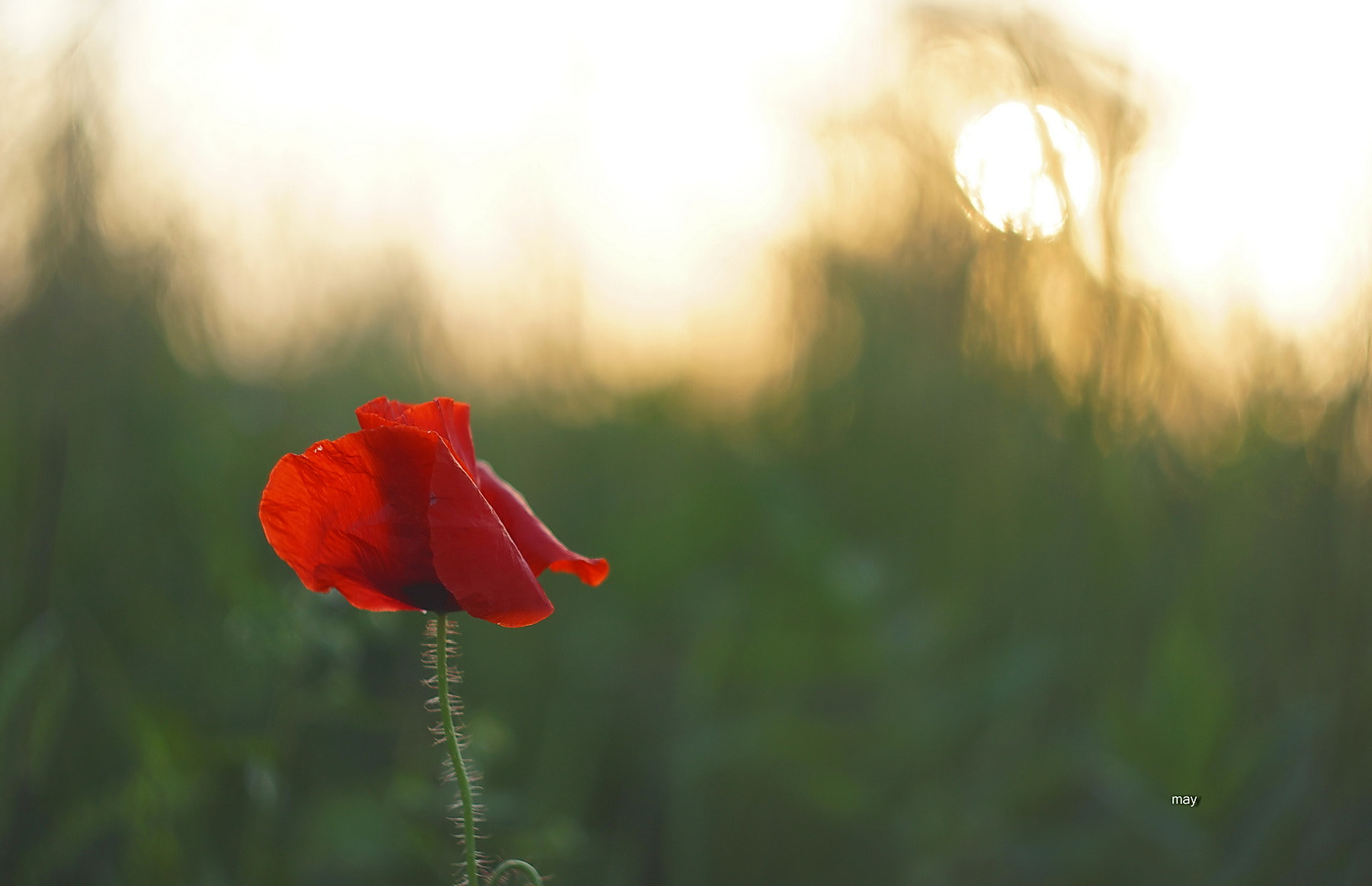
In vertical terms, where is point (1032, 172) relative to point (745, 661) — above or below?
above

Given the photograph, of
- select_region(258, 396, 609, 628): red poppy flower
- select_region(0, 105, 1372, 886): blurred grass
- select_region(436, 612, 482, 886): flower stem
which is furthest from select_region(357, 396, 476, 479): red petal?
select_region(0, 105, 1372, 886): blurred grass

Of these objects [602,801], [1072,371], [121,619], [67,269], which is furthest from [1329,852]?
[67,269]

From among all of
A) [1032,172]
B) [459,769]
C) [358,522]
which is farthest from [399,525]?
[1032,172]

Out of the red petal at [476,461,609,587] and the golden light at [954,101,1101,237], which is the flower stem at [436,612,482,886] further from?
the golden light at [954,101,1101,237]

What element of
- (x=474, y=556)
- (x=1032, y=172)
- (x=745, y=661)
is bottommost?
(x=745, y=661)

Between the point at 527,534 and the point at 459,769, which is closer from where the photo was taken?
the point at 459,769

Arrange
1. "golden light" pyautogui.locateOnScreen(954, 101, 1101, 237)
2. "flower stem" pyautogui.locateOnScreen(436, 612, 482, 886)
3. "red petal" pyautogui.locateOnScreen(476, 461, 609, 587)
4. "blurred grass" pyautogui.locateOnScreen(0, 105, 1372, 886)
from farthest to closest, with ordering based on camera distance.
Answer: "golden light" pyautogui.locateOnScreen(954, 101, 1101, 237) < "blurred grass" pyautogui.locateOnScreen(0, 105, 1372, 886) < "red petal" pyautogui.locateOnScreen(476, 461, 609, 587) < "flower stem" pyautogui.locateOnScreen(436, 612, 482, 886)

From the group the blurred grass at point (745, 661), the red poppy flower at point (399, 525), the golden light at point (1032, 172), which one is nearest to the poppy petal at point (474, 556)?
the red poppy flower at point (399, 525)

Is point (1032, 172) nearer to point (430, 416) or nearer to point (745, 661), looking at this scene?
point (745, 661)
